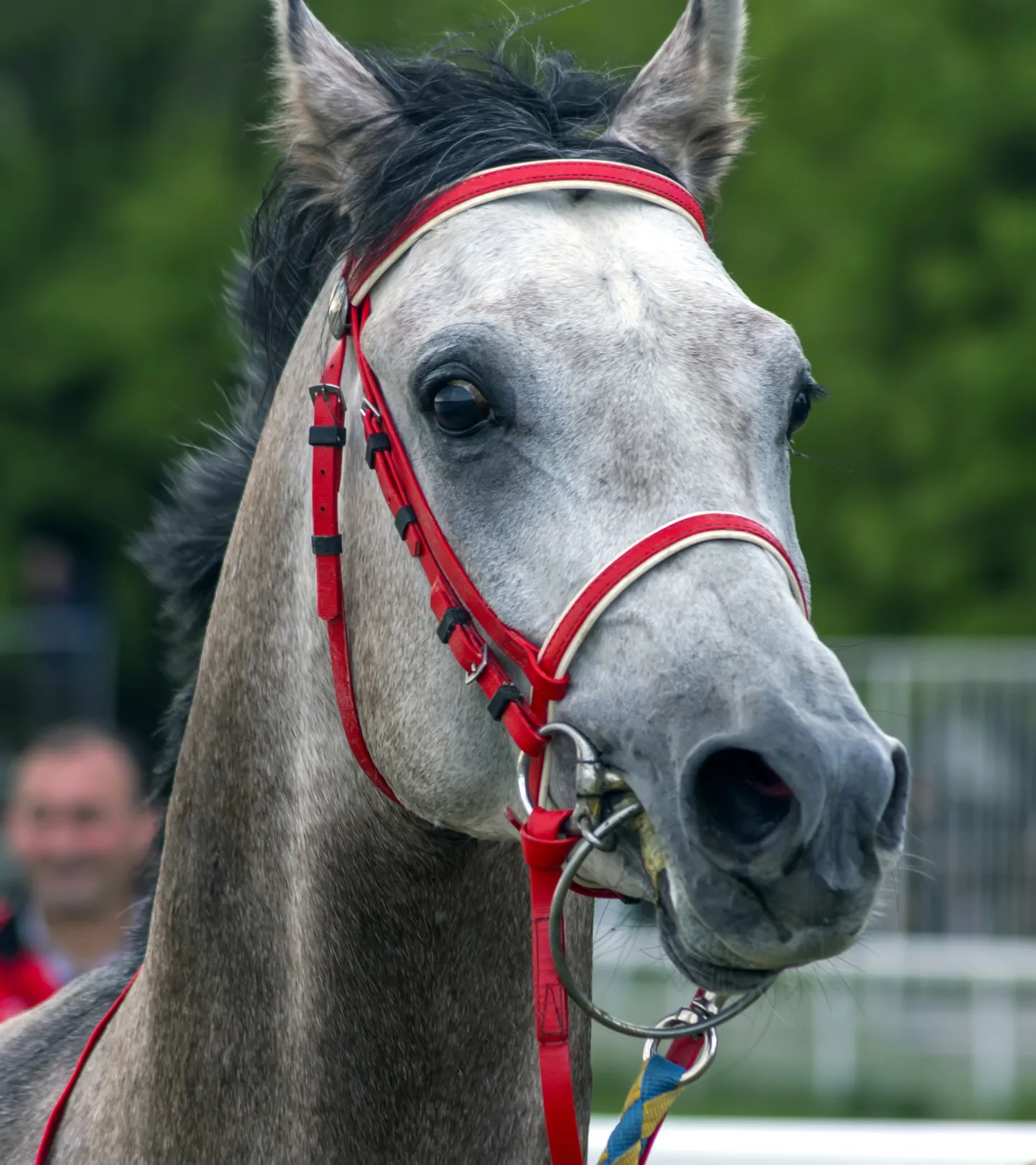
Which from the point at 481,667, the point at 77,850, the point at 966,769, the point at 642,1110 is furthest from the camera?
the point at 966,769

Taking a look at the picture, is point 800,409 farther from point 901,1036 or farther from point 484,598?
point 901,1036

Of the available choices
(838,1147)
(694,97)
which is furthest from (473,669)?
(838,1147)

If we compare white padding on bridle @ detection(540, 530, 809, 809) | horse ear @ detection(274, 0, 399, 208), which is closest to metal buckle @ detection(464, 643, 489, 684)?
white padding on bridle @ detection(540, 530, 809, 809)

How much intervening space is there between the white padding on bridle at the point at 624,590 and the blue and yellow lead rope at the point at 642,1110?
490 millimetres

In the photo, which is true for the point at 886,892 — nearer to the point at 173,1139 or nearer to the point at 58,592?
the point at 173,1139

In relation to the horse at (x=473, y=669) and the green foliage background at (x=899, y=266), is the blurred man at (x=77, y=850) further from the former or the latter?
the green foliage background at (x=899, y=266)

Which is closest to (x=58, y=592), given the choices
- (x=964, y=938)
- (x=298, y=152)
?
(x=964, y=938)

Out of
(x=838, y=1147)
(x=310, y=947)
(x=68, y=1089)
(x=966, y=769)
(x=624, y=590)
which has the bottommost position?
(x=966, y=769)

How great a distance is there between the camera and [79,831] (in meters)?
5.14

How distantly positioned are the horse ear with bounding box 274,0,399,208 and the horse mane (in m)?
0.03

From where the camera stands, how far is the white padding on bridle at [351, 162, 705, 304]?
101 inches

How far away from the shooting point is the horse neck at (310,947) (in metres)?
2.53

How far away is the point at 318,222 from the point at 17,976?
98.9 inches

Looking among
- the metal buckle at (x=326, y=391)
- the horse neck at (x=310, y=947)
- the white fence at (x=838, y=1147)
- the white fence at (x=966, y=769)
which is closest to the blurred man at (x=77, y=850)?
the white fence at (x=838, y=1147)
